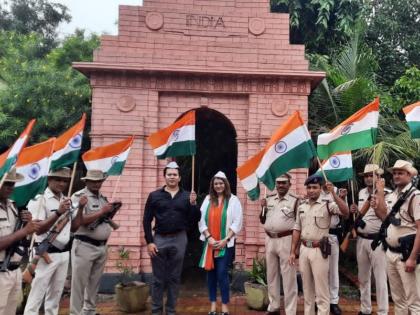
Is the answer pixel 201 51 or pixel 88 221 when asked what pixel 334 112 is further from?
pixel 88 221

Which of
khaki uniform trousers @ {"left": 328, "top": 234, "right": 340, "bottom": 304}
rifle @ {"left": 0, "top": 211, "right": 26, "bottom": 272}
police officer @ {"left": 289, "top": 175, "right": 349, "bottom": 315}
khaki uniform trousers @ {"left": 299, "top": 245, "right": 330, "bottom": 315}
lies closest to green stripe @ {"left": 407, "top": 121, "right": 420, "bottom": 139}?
police officer @ {"left": 289, "top": 175, "right": 349, "bottom": 315}

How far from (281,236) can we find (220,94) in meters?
3.00

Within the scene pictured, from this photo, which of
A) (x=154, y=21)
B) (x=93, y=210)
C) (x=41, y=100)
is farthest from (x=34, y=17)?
(x=93, y=210)

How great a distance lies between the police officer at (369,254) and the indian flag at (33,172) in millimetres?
3752

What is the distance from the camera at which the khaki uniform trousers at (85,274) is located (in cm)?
510

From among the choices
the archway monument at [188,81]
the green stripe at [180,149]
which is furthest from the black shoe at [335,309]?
the green stripe at [180,149]

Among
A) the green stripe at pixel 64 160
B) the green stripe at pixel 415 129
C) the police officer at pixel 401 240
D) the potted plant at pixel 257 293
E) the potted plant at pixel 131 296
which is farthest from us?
the potted plant at pixel 257 293

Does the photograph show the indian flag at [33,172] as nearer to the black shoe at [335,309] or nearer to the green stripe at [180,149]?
the green stripe at [180,149]

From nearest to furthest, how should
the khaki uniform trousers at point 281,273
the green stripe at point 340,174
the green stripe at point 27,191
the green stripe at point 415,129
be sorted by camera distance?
the green stripe at point 27,191
the green stripe at point 415,129
the khaki uniform trousers at point 281,273
the green stripe at point 340,174

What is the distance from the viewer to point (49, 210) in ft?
15.3

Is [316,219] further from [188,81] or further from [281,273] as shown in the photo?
[188,81]

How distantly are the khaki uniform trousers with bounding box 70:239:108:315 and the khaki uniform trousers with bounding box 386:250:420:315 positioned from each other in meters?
3.33

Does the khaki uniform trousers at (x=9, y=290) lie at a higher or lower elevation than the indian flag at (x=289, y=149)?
lower

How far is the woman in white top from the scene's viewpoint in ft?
17.9
